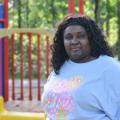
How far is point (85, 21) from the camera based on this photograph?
2.46 meters

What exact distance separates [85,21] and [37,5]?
1646 cm

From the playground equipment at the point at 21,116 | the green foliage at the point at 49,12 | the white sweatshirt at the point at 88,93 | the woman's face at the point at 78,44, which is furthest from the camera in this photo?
the green foliage at the point at 49,12

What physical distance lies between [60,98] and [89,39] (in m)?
0.33

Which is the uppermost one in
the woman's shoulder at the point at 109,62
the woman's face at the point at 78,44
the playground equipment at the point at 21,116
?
the woman's face at the point at 78,44

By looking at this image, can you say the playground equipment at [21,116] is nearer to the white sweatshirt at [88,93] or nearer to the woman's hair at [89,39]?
the woman's hair at [89,39]

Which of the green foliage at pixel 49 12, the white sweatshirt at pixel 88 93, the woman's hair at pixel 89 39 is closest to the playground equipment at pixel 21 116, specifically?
the woman's hair at pixel 89 39

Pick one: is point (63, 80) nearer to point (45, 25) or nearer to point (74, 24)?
point (74, 24)

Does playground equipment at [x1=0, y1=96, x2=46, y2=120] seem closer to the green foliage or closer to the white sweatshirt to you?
the white sweatshirt

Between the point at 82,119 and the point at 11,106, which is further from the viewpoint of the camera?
the point at 11,106

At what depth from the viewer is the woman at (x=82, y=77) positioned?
2301 mm

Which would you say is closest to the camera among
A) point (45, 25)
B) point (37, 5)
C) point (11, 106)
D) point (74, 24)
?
point (74, 24)

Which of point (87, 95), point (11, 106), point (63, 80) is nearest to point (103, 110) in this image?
point (87, 95)

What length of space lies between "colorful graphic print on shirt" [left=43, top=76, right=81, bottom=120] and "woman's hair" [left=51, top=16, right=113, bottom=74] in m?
0.12

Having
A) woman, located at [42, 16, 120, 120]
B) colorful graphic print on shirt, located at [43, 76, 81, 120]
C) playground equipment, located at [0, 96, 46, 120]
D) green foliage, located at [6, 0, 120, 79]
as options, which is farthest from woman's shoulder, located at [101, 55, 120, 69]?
green foliage, located at [6, 0, 120, 79]
